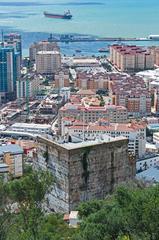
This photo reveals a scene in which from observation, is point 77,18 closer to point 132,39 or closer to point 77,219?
point 132,39

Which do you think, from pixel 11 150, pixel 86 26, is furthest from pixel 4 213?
pixel 86 26

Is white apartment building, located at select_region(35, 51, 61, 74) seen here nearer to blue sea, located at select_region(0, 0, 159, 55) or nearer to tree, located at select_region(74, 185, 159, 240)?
blue sea, located at select_region(0, 0, 159, 55)

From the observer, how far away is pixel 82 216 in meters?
3.83

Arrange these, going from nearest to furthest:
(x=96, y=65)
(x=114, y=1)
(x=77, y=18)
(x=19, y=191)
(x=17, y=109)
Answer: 1. (x=19, y=191)
2. (x=17, y=109)
3. (x=96, y=65)
4. (x=77, y=18)
5. (x=114, y=1)

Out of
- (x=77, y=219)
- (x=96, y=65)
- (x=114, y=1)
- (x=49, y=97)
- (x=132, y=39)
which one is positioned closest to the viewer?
(x=77, y=219)

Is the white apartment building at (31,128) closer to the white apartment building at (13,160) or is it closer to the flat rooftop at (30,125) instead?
the flat rooftop at (30,125)

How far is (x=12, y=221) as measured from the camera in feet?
12.0

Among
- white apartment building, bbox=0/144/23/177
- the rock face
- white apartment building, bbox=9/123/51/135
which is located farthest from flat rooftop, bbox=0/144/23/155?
white apartment building, bbox=9/123/51/135

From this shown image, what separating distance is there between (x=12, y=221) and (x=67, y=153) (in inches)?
49.3

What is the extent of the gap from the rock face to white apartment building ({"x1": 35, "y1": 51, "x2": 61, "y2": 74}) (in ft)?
33.3

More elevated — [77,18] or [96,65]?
[77,18]

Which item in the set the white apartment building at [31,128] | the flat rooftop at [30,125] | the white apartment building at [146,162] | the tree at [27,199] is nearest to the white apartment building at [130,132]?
the white apartment building at [146,162]

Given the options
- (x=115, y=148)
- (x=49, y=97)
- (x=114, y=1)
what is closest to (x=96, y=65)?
(x=49, y=97)

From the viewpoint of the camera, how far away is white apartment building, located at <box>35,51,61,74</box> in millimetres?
15258
